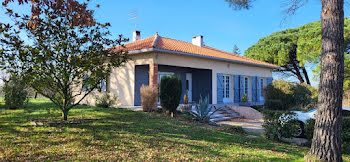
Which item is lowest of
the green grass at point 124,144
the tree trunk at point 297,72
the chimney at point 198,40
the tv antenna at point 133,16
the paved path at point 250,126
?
the paved path at point 250,126

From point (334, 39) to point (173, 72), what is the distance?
10813mm

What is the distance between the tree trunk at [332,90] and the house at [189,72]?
7.73 metres

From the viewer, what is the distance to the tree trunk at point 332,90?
14.3 feet

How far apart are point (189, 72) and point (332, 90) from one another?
1203cm

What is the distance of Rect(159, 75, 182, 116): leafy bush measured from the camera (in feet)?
33.1

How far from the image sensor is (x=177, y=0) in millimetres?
12180

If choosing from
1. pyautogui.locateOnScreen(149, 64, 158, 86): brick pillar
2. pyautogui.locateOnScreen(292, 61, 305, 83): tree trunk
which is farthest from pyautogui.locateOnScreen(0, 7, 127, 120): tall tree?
pyautogui.locateOnScreen(292, 61, 305, 83): tree trunk

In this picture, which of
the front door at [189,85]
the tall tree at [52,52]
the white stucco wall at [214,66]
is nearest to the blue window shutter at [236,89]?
the white stucco wall at [214,66]

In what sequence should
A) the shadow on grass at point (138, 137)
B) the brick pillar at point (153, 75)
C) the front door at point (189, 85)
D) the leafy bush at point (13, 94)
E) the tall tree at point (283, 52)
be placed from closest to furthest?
the shadow on grass at point (138, 137)
the leafy bush at point (13, 94)
the brick pillar at point (153, 75)
the front door at point (189, 85)
the tall tree at point (283, 52)

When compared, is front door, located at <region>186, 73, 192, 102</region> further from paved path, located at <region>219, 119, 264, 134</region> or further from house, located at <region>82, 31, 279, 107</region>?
paved path, located at <region>219, 119, 264, 134</region>

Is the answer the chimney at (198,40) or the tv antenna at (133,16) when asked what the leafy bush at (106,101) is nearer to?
the tv antenna at (133,16)

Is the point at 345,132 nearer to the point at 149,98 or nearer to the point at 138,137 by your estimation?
the point at 138,137

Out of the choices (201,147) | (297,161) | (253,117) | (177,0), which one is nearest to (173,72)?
(177,0)

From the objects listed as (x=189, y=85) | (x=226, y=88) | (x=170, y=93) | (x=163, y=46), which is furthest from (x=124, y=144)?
(x=226, y=88)
